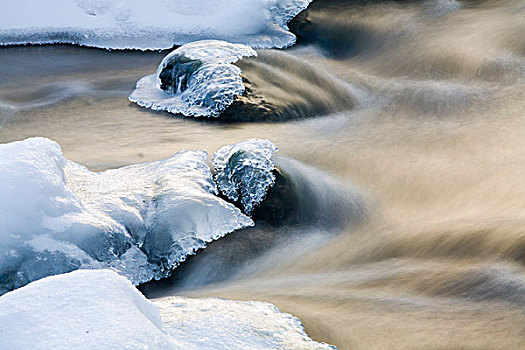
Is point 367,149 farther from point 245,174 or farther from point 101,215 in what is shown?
point 101,215

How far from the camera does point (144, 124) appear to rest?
416cm

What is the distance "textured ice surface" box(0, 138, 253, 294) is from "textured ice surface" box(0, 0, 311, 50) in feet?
8.71

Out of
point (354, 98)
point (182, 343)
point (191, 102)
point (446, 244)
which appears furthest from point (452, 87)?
point (182, 343)

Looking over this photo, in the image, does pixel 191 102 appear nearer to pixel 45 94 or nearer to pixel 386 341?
pixel 45 94

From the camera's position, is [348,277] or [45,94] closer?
[348,277]

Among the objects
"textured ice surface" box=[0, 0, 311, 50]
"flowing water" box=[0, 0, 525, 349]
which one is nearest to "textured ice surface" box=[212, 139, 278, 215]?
"flowing water" box=[0, 0, 525, 349]

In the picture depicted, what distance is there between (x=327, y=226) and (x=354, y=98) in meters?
1.80

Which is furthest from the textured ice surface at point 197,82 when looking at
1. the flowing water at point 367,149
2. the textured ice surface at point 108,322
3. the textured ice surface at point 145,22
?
the textured ice surface at point 108,322

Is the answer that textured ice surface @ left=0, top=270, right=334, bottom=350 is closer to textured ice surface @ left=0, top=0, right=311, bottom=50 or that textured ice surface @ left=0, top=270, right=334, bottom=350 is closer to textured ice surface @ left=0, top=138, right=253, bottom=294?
textured ice surface @ left=0, top=138, right=253, bottom=294

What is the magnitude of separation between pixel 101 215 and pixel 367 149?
1.81 metres

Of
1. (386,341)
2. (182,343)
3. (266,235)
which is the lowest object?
(266,235)

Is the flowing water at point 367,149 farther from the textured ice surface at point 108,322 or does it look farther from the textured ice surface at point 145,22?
the textured ice surface at point 108,322

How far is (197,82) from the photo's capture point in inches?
175

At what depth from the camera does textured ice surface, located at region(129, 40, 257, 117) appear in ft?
14.0
